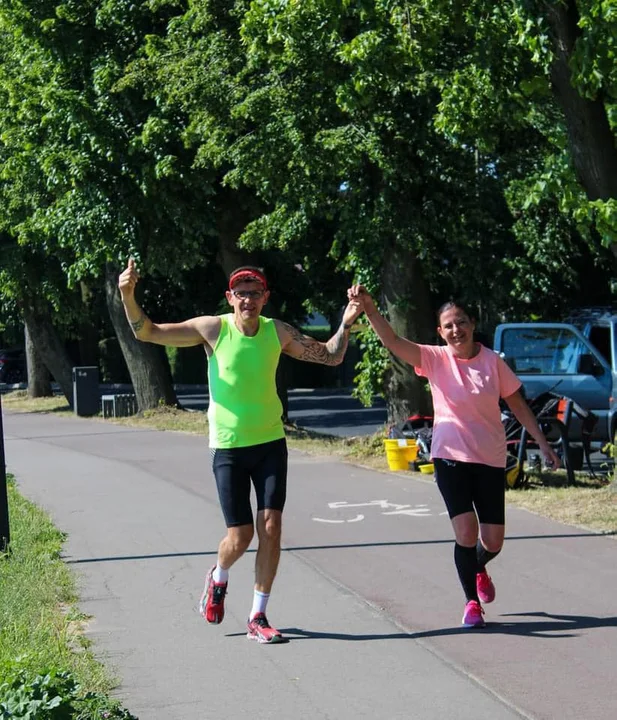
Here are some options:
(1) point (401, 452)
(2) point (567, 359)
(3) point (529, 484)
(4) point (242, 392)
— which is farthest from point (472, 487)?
(2) point (567, 359)

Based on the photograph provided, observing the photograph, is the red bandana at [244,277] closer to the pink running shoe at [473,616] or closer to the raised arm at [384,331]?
the raised arm at [384,331]

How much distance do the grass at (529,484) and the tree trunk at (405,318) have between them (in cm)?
61

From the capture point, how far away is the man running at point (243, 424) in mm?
6398

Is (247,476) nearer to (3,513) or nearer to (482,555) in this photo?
(482,555)

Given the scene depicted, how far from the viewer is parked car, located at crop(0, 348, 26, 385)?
46406mm

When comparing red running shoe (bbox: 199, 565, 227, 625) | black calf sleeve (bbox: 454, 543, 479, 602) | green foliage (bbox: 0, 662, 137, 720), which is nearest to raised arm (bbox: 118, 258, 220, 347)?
red running shoe (bbox: 199, 565, 227, 625)

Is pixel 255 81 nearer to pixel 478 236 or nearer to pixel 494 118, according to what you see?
pixel 478 236

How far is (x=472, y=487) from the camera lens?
668 cm

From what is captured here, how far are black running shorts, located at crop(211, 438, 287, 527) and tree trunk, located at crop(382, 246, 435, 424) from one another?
9893mm

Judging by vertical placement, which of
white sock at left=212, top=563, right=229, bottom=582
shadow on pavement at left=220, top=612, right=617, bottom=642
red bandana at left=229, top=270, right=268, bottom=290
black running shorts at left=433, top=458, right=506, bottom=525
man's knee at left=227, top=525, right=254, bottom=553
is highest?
red bandana at left=229, top=270, right=268, bottom=290

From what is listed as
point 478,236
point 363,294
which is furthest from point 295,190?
point 363,294

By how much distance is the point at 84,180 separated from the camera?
2062 centimetres

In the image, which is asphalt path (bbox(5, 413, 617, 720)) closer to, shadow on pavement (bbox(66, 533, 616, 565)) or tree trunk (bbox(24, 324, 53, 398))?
shadow on pavement (bbox(66, 533, 616, 565))

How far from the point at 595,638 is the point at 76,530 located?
5.36 m
